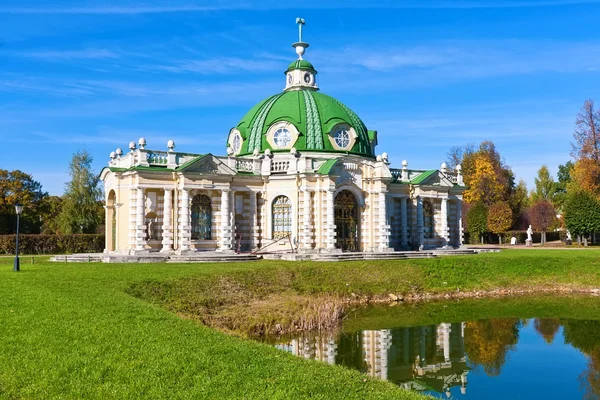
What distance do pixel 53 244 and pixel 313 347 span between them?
35.0 metres

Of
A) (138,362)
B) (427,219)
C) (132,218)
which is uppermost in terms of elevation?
(132,218)

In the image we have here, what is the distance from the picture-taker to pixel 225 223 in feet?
119

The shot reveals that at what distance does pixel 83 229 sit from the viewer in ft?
179

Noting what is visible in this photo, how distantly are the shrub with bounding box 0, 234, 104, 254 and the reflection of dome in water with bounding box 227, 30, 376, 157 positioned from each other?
1457cm

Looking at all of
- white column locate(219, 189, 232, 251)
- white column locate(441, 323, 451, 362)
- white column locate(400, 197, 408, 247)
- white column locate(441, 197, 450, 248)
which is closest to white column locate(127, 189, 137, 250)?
white column locate(219, 189, 232, 251)

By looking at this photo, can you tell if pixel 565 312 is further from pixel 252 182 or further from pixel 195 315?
pixel 252 182

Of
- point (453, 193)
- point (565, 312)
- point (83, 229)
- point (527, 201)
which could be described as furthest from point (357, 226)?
point (527, 201)

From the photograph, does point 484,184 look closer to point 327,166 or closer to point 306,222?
point 327,166

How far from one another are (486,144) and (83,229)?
5027cm

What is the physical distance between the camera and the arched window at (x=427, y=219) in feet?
148

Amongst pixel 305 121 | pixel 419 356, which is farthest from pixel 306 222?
pixel 419 356

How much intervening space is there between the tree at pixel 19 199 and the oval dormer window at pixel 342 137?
34.1 metres

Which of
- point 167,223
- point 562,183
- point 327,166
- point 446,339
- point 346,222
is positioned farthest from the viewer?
point 562,183

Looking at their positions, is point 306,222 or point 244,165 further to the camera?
point 244,165
